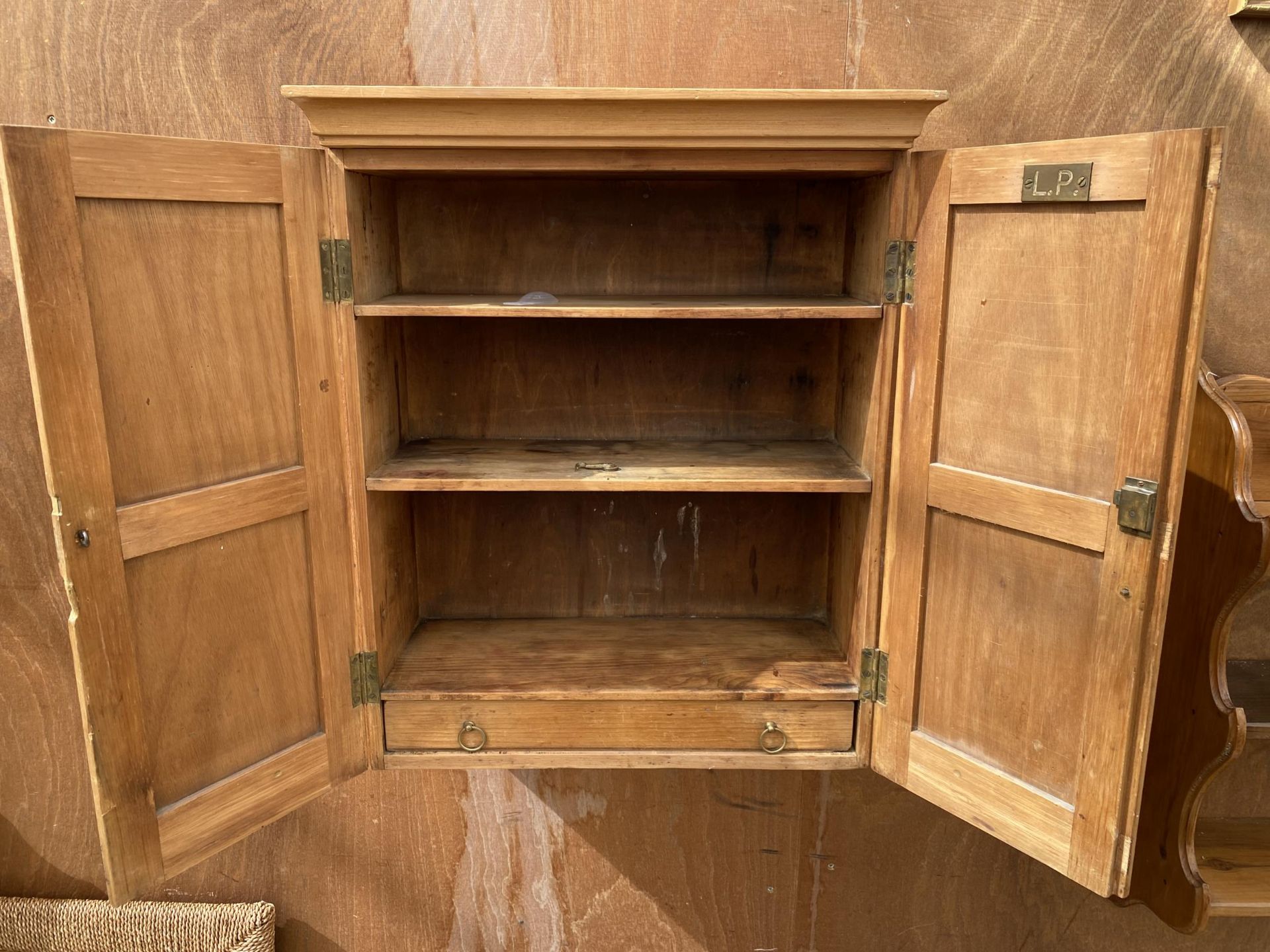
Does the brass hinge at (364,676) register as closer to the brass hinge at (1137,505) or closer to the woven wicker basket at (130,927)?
the woven wicker basket at (130,927)

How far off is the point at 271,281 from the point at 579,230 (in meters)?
0.62

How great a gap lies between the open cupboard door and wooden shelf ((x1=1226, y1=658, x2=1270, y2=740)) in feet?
1.84

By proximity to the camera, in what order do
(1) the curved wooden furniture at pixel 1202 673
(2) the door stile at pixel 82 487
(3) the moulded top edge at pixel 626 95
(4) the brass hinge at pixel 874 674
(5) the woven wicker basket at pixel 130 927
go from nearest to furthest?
(2) the door stile at pixel 82 487 → (3) the moulded top edge at pixel 626 95 → (1) the curved wooden furniture at pixel 1202 673 → (4) the brass hinge at pixel 874 674 → (5) the woven wicker basket at pixel 130 927

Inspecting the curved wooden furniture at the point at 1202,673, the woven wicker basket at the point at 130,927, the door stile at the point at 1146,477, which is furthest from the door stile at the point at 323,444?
the curved wooden furniture at the point at 1202,673

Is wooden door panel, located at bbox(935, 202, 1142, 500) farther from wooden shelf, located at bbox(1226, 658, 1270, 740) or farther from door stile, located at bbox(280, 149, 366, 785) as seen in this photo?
door stile, located at bbox(280, 149, 366, 785)

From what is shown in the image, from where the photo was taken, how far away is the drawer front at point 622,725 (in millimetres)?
1581

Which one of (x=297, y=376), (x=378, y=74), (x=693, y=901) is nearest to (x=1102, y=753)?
(x=693, y=901)

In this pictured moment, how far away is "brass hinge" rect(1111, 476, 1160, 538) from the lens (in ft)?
3.85

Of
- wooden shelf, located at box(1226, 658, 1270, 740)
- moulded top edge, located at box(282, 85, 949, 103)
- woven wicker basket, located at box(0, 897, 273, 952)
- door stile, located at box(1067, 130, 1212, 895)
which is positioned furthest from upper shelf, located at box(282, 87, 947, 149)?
woven wicker basket, located at box(0, 897, 273, 952)

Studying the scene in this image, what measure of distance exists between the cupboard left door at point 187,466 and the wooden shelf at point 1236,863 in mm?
1688

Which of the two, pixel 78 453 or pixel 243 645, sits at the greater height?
pixel 78 453

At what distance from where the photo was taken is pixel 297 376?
1.38 metres

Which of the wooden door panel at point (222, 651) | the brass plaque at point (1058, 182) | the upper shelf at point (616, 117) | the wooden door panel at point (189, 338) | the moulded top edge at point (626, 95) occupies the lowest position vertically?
the wooden door panel at point (222, 651)

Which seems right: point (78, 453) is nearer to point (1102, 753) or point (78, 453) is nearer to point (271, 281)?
point (271, 281)
